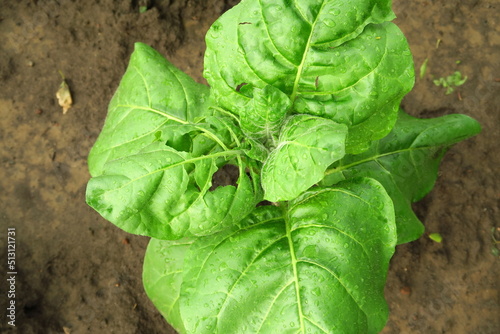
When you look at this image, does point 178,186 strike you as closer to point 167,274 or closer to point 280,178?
point 280,178

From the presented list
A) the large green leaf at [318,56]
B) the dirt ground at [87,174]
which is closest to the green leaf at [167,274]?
the dirt ground at [87,174]

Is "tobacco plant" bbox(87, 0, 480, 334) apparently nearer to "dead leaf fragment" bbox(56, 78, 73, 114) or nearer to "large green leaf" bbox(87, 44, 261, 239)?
"large green leaf" bbox(87, 44, 261, 239)

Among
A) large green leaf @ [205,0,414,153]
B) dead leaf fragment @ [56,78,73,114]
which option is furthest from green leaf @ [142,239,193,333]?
dead leaf fragment @ [56,78,73,114]

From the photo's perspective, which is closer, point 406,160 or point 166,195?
point 166,195

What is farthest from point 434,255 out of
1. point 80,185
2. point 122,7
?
point 122,7

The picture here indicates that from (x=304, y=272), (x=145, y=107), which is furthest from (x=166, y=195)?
(x=145, y=107)

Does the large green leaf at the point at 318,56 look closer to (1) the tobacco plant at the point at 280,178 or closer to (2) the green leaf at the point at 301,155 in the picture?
(1) the tobacco plant at the point at 280,178
